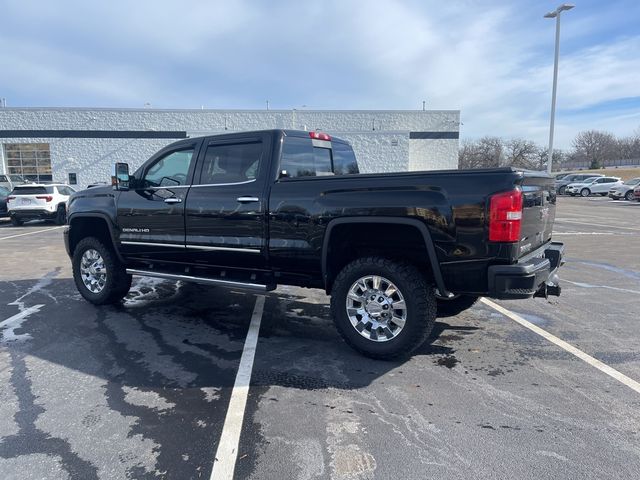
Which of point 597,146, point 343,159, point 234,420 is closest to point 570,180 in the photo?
point 343,159

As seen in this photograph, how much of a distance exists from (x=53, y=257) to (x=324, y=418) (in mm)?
9021

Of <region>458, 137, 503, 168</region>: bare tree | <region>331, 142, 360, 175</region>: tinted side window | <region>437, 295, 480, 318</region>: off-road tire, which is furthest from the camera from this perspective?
<region>458, 137, 503, 168</region>: bare tree

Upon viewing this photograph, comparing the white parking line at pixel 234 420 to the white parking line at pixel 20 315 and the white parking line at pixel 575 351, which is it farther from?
the white parking line at pixel 575 351

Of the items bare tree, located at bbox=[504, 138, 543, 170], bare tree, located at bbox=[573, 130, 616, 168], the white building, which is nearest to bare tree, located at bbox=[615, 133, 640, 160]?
bare tree, located at bbox=[573, 130, 616, 168]

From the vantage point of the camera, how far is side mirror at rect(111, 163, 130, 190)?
5699 mm

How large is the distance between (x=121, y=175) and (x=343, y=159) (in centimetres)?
274

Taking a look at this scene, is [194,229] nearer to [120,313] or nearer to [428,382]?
[120,313]

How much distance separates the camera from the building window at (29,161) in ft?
111

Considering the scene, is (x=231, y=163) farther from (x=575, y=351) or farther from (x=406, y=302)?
(x=575, y=351)

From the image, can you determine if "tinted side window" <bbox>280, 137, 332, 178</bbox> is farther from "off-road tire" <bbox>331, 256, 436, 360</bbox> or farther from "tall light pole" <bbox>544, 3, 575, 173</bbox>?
"tall light pole" <bbox>544, 3, 575, 173</bbox>

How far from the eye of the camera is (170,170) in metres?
5.64

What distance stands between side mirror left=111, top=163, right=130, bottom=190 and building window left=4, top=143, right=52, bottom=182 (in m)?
33.0

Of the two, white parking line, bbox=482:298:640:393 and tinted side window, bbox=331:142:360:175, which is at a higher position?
tinted side window, bbox=331:142:360:175

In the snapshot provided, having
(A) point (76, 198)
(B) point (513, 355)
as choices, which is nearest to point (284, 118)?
(A) point (76, 198)
